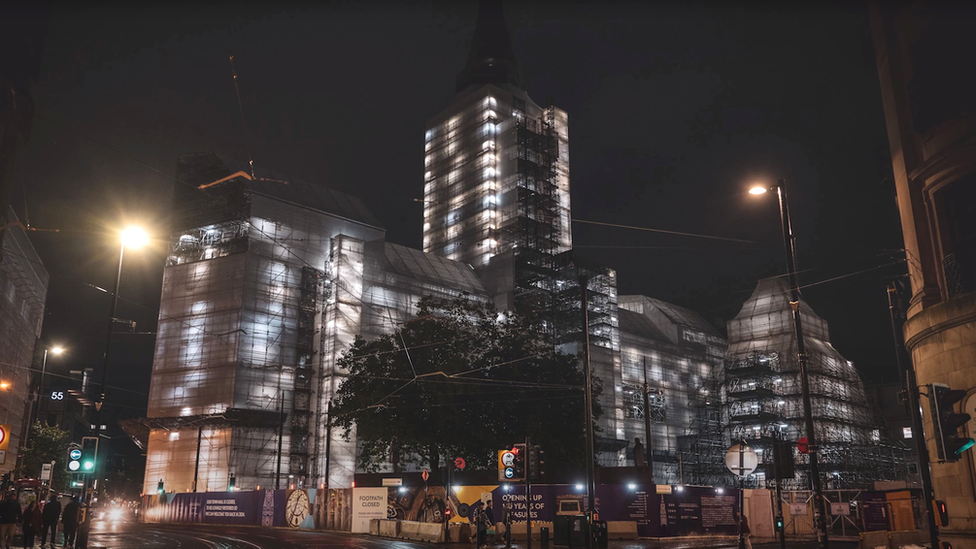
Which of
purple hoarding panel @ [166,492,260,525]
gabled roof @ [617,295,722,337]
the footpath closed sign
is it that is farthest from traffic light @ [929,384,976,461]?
gabled roof @ [617,295,722,337]

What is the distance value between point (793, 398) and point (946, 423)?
2733 inches

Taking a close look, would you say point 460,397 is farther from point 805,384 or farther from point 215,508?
point 805,384

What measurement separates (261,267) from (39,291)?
19136mm

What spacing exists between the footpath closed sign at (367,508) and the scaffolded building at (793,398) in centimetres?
4549

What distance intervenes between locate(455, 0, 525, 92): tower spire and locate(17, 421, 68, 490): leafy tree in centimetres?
7121

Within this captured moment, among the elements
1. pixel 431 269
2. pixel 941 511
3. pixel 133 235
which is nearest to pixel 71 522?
pixel 133 235

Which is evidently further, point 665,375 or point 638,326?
point 638,326

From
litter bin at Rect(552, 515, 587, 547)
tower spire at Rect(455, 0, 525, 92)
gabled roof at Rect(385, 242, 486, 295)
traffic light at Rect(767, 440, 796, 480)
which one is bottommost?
litter bin at Rect(552, 515, 587, 547)

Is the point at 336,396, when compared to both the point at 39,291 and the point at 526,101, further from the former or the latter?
the point at 526,101

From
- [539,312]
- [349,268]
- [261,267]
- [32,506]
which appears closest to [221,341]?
[261,267]

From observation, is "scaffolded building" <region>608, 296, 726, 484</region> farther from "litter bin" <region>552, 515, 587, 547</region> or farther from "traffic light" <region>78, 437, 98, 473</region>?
"traffic light" <region>78, 437, 98, 473</region>

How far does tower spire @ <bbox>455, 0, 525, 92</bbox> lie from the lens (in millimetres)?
115625

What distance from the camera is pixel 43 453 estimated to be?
206 ft

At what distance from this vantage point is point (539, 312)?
7669 cm
